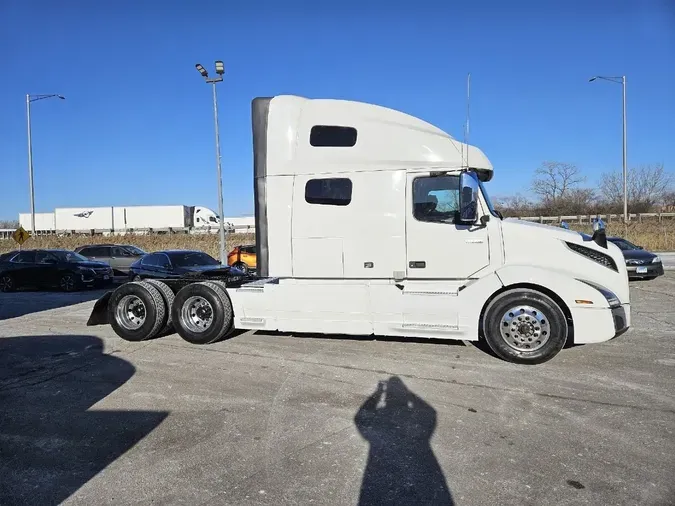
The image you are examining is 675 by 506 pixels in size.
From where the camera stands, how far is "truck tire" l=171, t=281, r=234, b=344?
767 centimetres

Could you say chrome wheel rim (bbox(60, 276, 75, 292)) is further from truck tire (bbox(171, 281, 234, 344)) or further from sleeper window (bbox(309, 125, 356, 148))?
sleeper window (bbox(309, 125, 356, 148))

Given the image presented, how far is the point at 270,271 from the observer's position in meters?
7.32

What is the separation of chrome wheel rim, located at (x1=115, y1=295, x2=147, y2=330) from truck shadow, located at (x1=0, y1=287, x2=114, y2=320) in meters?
4.77

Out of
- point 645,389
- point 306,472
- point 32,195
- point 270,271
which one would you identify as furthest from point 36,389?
point 32,195

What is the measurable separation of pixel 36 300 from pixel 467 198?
542 inches

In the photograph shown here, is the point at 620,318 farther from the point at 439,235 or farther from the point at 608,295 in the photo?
the point at 439,235

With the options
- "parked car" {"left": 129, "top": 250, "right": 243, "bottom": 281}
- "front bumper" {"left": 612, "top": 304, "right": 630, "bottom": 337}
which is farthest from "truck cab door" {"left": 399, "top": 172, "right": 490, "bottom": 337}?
"parked car" {"left": 129, "top": 250, "right": 243, "bottom": 281}

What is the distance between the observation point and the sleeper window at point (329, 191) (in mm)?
7004

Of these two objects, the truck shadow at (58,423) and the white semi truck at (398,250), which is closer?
the truck shadow at (58,423)

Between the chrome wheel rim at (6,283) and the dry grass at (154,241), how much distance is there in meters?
14.8

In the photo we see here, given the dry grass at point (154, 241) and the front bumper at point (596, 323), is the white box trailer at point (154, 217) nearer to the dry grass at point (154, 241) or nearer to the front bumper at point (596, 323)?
the dry grass at point (154, 241)

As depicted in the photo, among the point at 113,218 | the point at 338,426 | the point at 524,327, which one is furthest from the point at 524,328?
the point at 113,218

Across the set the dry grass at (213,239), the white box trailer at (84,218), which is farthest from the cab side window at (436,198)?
the white box trailer at (84,218)

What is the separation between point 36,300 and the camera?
576 inches
